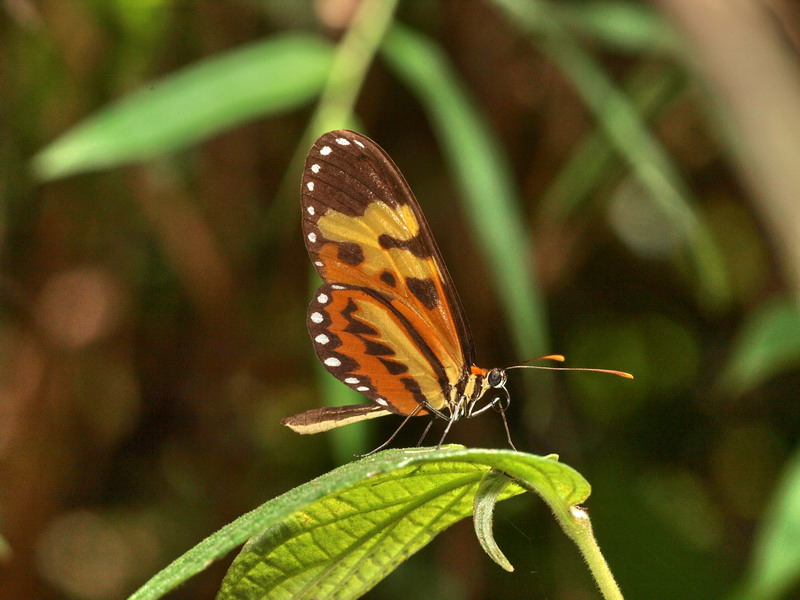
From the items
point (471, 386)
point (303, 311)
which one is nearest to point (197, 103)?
point (471, 386)

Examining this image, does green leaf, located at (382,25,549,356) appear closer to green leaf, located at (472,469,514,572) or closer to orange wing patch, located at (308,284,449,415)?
orange wing patch, located at (308,284,449,415)

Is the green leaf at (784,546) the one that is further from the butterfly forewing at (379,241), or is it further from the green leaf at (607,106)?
the green leaf at (607,106)

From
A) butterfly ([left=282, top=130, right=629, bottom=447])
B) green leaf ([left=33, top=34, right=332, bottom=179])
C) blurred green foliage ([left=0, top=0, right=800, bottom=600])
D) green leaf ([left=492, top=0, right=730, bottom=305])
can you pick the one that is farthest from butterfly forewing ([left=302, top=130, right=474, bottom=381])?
blurred green foliage ([left=0, top=0, right=800, bottom=600])

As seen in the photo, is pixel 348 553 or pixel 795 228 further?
pixel 795 228

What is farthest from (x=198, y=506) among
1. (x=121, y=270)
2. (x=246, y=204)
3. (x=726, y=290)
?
(x=726, y=290)

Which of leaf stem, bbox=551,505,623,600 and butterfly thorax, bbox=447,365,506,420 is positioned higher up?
butterfly thorax, bbox=447,365,506,420

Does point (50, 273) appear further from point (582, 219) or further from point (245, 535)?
point (245, 535)

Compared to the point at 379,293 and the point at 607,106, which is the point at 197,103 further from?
the point at 607,106
